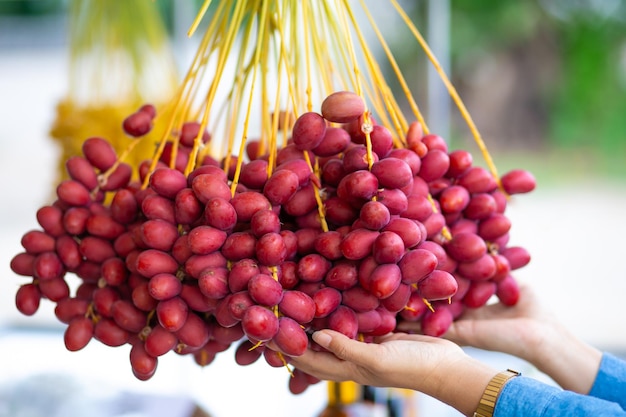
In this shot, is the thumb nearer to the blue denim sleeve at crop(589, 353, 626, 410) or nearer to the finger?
the finger

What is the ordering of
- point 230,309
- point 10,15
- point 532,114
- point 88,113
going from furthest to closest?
point 532,114 < point 10,15 < point 88,113 < point 230,309

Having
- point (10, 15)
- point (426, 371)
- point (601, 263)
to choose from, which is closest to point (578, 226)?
point (601, 263)

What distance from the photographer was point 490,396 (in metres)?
0.73

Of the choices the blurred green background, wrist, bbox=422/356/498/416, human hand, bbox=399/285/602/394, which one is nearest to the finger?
wrist, bbox=422/356/498/416

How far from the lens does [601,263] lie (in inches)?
159

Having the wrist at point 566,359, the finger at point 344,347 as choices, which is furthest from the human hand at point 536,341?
the finger at point 344,347

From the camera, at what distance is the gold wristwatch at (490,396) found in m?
0.73

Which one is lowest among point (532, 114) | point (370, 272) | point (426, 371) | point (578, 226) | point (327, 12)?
point (578, 226)

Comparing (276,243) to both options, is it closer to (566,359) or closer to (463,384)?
(463,384)

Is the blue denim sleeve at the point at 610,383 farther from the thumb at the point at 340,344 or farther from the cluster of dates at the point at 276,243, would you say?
the thumb at the point at 340,344

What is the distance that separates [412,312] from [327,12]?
0.35 metres

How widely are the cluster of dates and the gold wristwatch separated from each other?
9 centimetres

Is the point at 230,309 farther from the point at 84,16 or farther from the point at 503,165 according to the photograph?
the point at 503,165

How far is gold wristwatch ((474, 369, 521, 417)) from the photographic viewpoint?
731 millimetres
